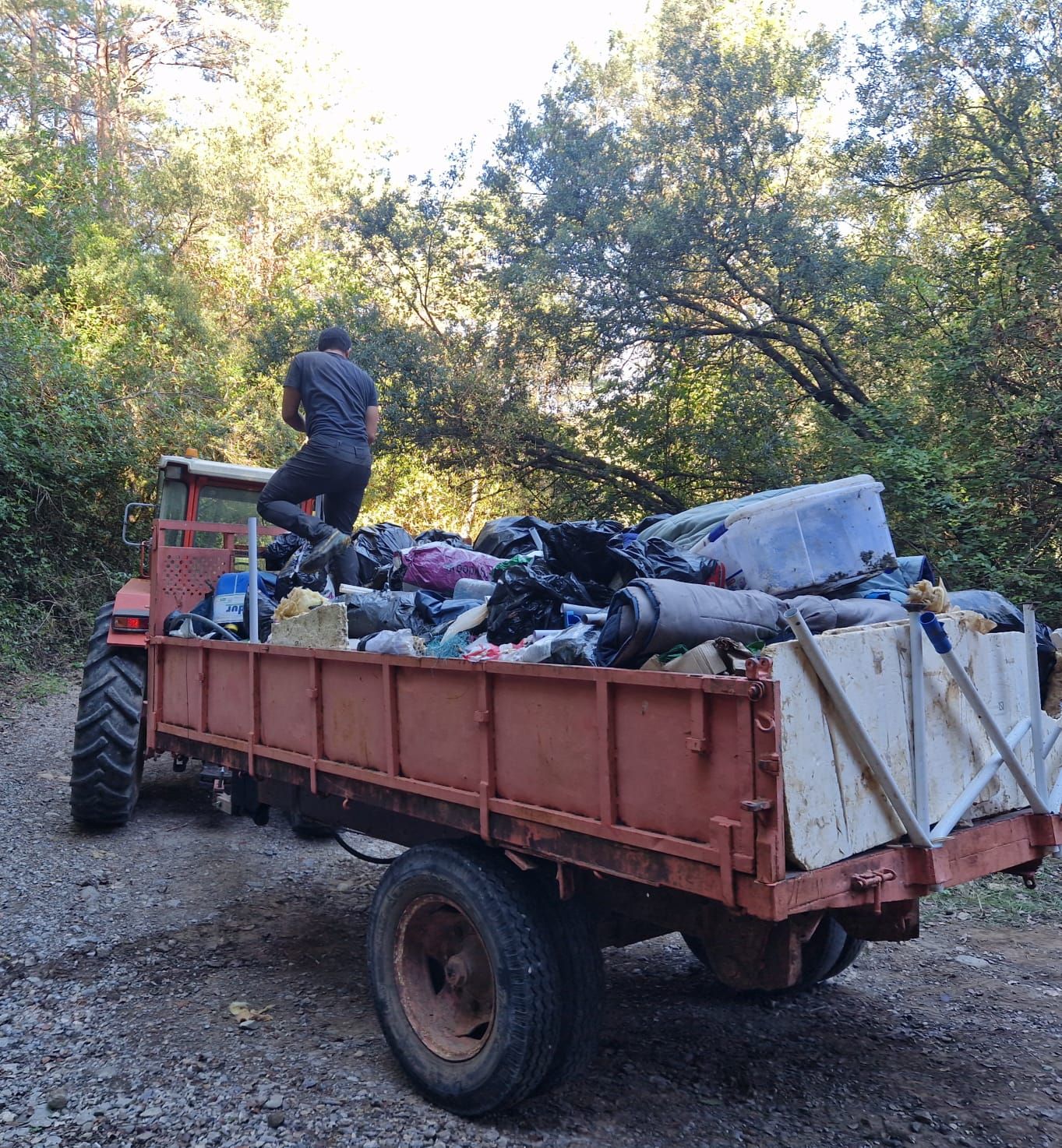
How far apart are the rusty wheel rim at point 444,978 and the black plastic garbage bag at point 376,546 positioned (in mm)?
2572

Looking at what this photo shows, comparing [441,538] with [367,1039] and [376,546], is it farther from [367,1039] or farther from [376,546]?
[367,1039]

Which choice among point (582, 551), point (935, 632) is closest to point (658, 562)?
point (582, 551)

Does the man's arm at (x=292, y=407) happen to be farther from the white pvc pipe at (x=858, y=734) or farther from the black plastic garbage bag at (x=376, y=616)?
the white pvc pipe at (x=858, y=734)

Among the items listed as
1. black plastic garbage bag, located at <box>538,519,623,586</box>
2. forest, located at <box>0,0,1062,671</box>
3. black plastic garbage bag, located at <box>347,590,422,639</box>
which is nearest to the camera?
black plastic garbage bag, located at <box>538,519,623,586</box>

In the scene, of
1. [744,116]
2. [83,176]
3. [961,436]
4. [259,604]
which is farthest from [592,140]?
[83,176]

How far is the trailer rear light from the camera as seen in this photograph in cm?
593

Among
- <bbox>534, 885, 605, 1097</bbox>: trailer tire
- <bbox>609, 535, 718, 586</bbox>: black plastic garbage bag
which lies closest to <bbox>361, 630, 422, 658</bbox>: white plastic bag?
<bbox>609, 535, 718, 586</bbox>: black plastic garbage bag

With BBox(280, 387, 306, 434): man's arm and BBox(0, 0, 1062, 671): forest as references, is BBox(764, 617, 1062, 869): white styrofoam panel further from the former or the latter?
BBox(0, 0, 1062, 671): forest

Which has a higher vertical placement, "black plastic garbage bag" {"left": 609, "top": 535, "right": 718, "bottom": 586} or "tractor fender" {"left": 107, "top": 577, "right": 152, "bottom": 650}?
"black plastic garbage bag" {"left": 609, "top": 535, "right": 718, "bottom": 586}

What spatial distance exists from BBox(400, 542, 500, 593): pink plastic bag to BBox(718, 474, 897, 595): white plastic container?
1675mm

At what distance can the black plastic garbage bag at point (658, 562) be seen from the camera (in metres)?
3.62

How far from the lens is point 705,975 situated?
163 inches

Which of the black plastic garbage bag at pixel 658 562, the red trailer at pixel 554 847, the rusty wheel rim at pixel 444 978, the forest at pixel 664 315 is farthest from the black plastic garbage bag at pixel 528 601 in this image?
the forest at pixel 664 315

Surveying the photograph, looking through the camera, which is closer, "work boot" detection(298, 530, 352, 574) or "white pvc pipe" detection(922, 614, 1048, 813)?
"white pvc pipe" detection(922, 614, 1048, 813)
